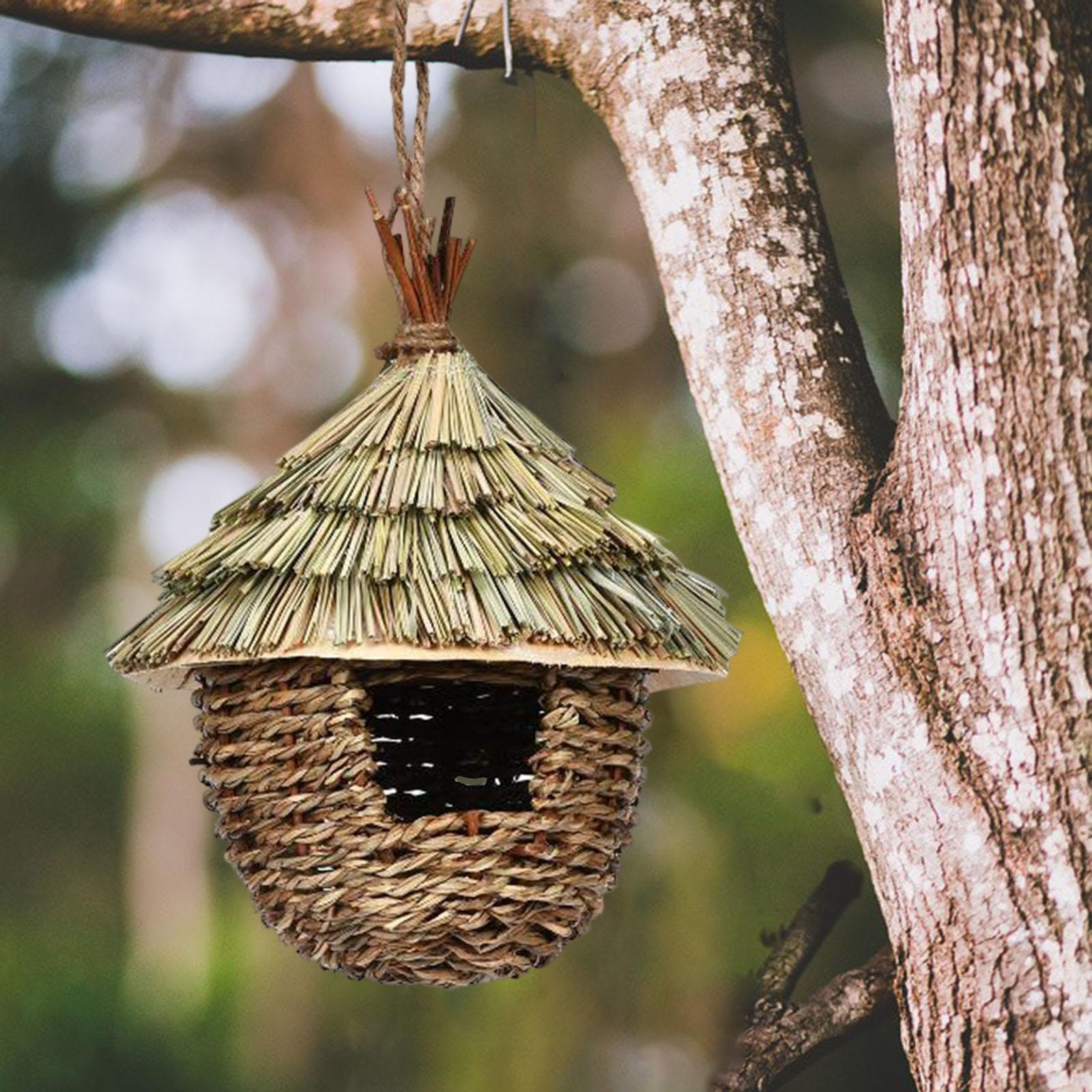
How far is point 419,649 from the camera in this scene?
0.87 metres

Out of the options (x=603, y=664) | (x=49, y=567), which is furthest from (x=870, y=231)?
(x=49, y=567)

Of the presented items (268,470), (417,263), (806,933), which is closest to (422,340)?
(417,263)

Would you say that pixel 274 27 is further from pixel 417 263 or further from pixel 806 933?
pixel 806 933

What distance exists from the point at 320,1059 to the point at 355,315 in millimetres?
809

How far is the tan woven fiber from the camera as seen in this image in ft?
3.11

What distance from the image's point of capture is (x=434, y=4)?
1.48 meters

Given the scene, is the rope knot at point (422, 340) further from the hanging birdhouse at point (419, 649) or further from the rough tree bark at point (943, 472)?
the rough tree bark at point (943, 472)

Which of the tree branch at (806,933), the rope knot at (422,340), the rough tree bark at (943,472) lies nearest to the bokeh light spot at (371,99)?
the rough tree bark at (943,472)

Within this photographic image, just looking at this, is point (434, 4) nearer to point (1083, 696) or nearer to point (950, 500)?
point (950, 500)

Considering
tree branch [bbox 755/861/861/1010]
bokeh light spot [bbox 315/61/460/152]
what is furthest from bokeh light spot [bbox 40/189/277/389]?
tree branch [bbox 755/861/861/1010]

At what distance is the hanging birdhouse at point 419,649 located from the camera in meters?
0.91

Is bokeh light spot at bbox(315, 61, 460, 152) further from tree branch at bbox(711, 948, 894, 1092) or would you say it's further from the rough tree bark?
tree branch at bbox(711, 948, 894, 1092)

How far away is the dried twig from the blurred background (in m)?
0.02

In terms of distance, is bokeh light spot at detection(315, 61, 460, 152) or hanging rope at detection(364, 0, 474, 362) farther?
bokeh light spot at detection(315, 61, 460, 152)
